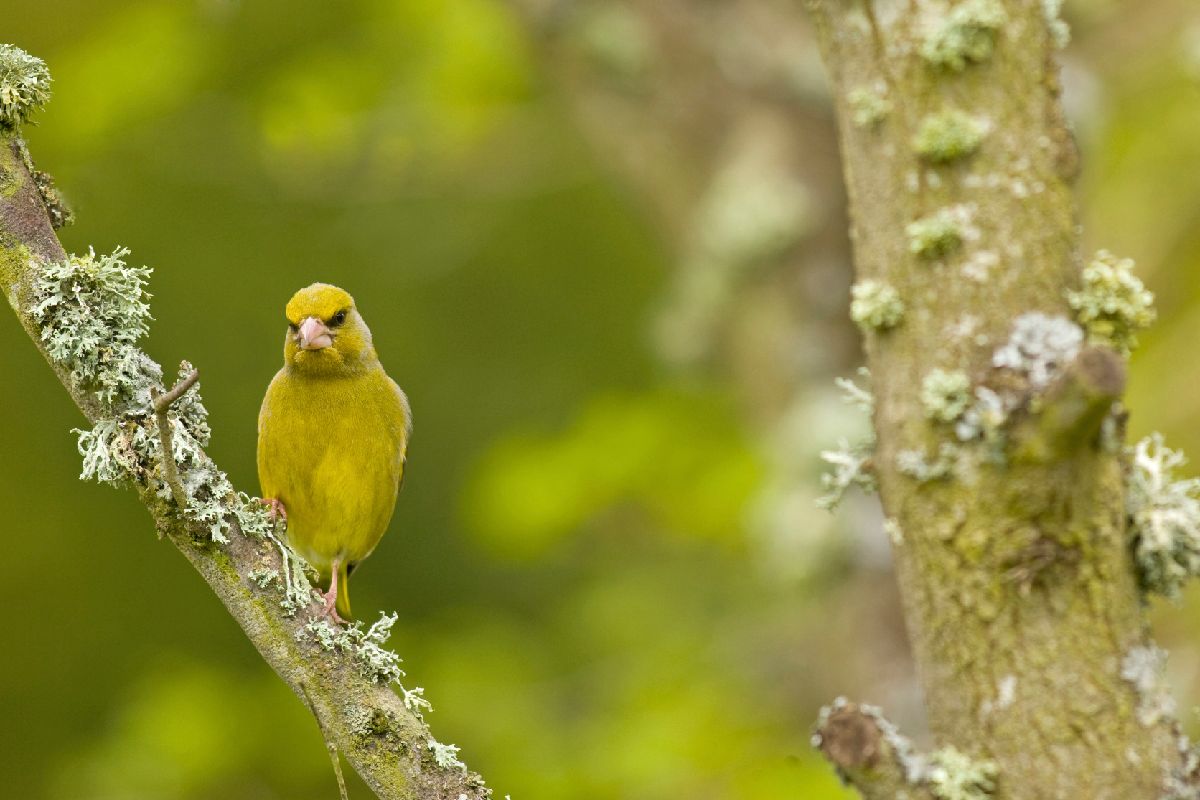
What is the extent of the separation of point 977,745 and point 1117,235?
4.90m

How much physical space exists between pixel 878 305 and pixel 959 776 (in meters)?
0.77

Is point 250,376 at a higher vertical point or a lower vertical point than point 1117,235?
higher

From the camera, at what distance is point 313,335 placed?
13.6 ft

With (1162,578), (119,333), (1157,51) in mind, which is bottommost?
(1162,578)

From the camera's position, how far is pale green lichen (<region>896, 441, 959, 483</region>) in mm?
2346

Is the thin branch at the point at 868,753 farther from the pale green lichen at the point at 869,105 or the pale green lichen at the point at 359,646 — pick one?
the pale green lichen at the point at 869,105

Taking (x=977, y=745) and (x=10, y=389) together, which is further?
(x=10, y=389)

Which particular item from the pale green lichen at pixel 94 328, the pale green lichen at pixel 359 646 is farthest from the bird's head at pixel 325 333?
the pale green lichen at pixel 359 646

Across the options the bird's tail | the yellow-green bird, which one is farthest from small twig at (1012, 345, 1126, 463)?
the bird's tail

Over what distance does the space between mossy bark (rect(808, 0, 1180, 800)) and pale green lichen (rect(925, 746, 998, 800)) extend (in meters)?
0.02

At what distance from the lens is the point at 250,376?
30.5 feet

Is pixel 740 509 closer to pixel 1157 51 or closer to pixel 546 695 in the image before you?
pixel 546 695

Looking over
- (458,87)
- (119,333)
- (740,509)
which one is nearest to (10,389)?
(458,87)

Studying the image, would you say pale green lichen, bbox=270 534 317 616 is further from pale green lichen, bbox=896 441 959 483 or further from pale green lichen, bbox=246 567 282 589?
pale green lichen, bbox=896 441 959 483
